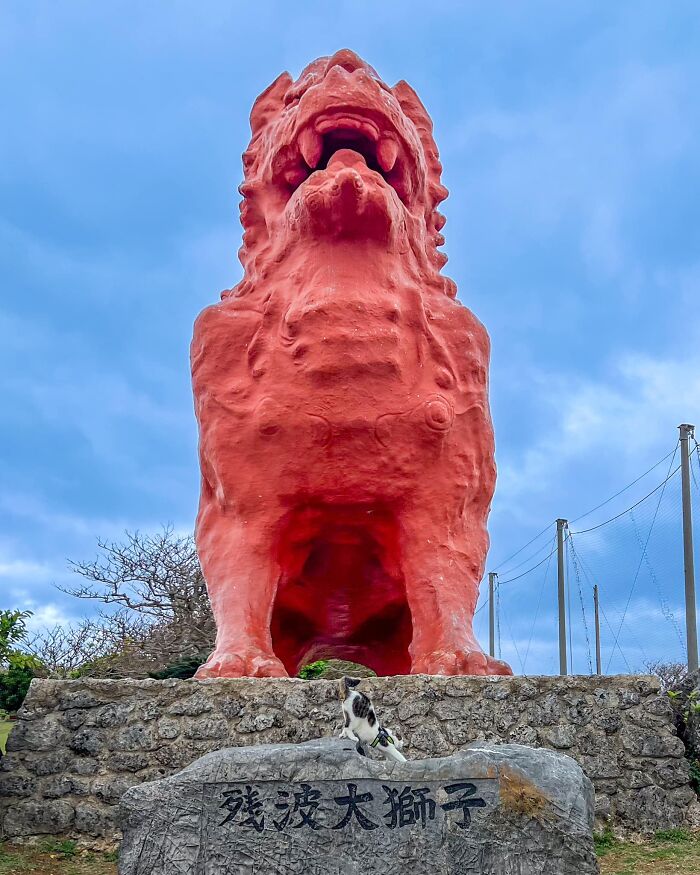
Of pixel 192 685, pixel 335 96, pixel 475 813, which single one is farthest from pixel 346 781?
pixel 335 96

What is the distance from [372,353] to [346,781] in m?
2.38

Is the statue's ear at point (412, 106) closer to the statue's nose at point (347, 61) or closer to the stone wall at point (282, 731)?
the statue's nose at point (347, 61)

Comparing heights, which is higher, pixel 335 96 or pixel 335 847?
pixel 335 96

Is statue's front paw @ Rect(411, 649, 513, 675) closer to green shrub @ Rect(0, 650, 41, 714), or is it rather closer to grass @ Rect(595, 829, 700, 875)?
grass @ Rect(595, 829, 700, 875)

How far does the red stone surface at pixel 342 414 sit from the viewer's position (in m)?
4.44

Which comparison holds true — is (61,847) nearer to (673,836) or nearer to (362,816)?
(362,816)

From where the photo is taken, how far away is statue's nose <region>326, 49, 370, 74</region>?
16.2 feet

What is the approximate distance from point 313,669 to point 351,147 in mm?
3154

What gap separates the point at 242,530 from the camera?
4.60m

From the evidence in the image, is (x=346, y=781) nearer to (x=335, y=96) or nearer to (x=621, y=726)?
(x=621, y=726)

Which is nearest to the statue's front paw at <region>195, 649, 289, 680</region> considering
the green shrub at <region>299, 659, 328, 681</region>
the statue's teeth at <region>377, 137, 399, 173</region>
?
the green shrub at <region>299, 659, 328, 681</region>

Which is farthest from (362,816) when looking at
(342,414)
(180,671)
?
(180,671)

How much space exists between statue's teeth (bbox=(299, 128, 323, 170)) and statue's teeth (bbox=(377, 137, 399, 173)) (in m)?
0.33

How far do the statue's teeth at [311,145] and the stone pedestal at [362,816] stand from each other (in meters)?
3.25
